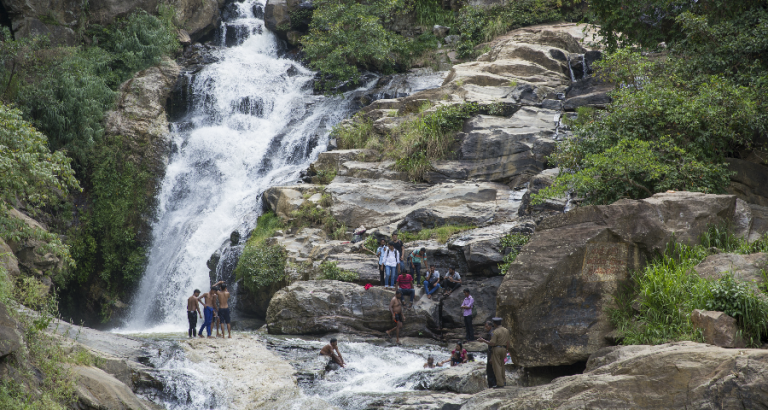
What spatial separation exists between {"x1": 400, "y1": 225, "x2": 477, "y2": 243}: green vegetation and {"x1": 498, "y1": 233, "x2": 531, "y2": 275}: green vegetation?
7.60 feet

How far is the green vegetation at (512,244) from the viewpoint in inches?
610

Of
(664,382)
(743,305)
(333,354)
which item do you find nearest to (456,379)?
(333,354)

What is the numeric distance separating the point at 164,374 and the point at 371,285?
674cm

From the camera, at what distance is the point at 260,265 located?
63.2 feet

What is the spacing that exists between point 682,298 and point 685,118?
18.1ft

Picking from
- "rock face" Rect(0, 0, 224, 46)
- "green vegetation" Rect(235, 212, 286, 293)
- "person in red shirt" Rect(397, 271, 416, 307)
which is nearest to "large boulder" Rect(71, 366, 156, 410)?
"person in red shirt" Rect(397, 271, 416, 307)

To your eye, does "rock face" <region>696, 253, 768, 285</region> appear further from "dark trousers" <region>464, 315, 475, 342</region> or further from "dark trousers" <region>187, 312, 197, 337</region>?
"dark trousers" <region>187, 312, 197, 337</region>

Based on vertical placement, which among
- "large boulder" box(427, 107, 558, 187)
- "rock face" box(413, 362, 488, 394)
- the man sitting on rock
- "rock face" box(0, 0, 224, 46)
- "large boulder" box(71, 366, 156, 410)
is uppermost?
"rock face" box(0, 0, 224, 46)

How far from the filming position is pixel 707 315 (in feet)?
26.9

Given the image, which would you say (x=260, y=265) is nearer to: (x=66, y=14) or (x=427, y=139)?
(x=427, y=139)

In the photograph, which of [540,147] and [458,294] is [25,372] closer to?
[458,294]

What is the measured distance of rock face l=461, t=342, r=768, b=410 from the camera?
21.4 ft

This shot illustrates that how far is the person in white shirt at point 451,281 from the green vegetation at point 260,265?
5.62 metres

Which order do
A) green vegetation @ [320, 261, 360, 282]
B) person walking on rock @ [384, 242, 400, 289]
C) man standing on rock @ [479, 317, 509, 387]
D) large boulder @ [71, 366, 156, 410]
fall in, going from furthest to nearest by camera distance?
1. green vegetation @ [320, 261, 360, 282]
2. person walking on rock @ [384, 242, 400, 289]
3. man standing on rock @ [479, 317, 509, 387]
4. large boulder @ [71, 366, 156, 410]
